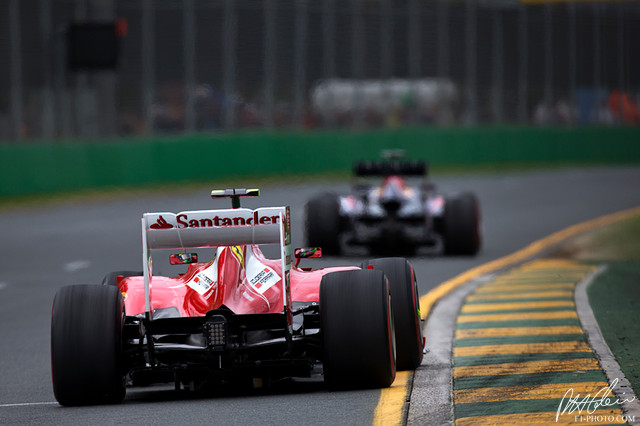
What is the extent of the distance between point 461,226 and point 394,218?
891 millimetres

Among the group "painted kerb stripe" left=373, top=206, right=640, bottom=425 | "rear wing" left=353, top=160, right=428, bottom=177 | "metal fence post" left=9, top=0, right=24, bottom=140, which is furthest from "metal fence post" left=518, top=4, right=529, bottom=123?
"rear wing" left=353, top=160, right=428, bottom=177

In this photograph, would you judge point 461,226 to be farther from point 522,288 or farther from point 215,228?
point 215,228

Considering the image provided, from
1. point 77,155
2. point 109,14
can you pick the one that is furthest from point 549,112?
point 77,155

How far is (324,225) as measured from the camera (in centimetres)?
1877

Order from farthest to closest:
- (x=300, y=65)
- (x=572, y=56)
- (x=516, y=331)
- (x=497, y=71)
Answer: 1. (x=572, y=56)
2. (x=497, y=71)
3. (x=300, y=65)
4. (x=516, y=331)

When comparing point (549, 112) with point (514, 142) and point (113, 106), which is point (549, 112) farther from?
point (113, 106)

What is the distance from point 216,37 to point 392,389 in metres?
33.2

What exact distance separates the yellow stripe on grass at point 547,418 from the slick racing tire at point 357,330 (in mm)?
1028

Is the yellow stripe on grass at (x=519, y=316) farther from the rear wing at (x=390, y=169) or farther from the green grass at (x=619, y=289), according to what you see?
the rear wing at (x=390, y=169)

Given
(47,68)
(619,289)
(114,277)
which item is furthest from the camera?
(47,68)

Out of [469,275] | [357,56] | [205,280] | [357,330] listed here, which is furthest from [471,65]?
[357,330]

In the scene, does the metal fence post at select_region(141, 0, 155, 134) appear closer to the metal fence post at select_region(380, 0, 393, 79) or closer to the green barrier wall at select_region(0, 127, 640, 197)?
the green barrier wall at select_region(0, 127, 640, 197)

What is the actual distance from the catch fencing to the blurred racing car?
16.6 metres

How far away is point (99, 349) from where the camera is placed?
26.2 ft
